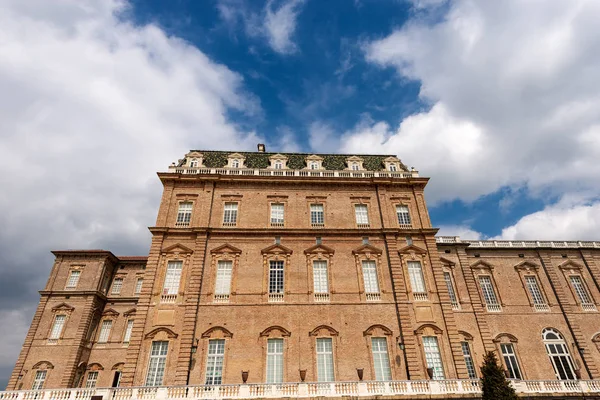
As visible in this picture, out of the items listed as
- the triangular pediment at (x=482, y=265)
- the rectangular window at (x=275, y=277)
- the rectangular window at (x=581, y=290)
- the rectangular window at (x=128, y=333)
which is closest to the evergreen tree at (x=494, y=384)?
the rectangular window at (x=275, y=277)

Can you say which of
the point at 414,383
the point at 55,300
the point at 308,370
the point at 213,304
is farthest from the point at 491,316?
the point at 55,300

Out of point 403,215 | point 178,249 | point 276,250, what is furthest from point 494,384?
point 178,249

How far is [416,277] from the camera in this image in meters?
24.4

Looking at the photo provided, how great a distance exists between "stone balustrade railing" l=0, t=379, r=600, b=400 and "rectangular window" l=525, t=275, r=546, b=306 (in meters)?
13.7

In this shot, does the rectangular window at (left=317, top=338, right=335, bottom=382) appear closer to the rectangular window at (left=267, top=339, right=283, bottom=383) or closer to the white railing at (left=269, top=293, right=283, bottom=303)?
the rectangular window at (left=267, top=339, right=283, bottom=383)

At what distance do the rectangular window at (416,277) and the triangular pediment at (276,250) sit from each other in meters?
9.31

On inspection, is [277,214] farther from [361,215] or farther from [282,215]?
[361,215]

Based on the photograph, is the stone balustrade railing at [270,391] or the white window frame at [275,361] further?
the white window frame at [275,361]

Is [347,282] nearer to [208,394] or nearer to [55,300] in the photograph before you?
[208,394]

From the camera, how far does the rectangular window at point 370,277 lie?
77.8 ft

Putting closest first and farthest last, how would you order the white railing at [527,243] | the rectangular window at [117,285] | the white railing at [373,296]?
the white railing at [373,296] → the white railing at [527,243] → the rectangular window at [117,285]

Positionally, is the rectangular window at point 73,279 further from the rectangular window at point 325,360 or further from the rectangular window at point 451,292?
the rectangular window at point 451,292

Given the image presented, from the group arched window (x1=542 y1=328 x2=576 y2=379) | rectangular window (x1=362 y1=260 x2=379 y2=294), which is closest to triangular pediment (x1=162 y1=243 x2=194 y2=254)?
rectangular window (x1=362 y1=260 x2=379 y2=294)

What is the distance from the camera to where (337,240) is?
25312mm
